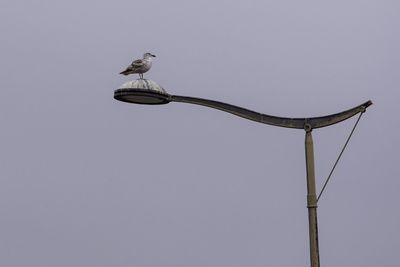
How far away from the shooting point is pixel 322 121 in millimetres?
11164

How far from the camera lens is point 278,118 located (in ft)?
37.0

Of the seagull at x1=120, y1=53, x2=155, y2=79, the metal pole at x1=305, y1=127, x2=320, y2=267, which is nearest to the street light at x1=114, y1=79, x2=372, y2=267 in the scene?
the metal pole at x1=305, y1=127, x2=320, y2=267

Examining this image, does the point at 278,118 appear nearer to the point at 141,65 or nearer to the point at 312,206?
the point at 312,206

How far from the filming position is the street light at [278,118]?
1068 cm

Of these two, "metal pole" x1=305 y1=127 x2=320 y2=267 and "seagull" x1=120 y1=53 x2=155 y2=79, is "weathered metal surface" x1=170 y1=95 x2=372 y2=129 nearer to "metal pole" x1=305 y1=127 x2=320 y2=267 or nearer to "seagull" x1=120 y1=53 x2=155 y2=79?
"metal pole" x1=305 y1=127 x2=320 y2=267

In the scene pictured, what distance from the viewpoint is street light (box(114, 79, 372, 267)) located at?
35.0 feet

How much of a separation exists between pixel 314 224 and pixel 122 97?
3909 mm

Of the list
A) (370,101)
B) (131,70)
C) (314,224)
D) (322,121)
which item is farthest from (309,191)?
(131,70)

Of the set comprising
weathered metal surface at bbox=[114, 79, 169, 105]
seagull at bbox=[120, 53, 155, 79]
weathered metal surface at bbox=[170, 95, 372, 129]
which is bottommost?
weathered metal surface at bbox=[170, 95, 372, 129]

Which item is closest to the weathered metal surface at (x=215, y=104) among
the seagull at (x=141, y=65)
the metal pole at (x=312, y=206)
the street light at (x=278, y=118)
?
the street light at (x=278, y=118)

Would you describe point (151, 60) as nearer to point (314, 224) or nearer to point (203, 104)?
point (203, 104)

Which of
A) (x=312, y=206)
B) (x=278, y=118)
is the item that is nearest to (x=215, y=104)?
(x=278, y=118)

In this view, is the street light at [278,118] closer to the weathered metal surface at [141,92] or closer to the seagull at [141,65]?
the weathered metal surface at [141,92]

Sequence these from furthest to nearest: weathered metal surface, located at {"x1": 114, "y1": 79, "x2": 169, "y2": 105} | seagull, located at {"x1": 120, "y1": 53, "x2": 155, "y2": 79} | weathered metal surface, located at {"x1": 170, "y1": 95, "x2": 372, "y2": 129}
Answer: seagull, located at {"x1": 120, "y1": 53, "x2": 155, "y2": 79}
weathered metal surface, located at {"x1": 114, "y1": 79, "x2": 169, "y2": 105}
weathered metal surface, located at {"x1": 170, "y1": 95, "x2": 372, "y2": 129}
